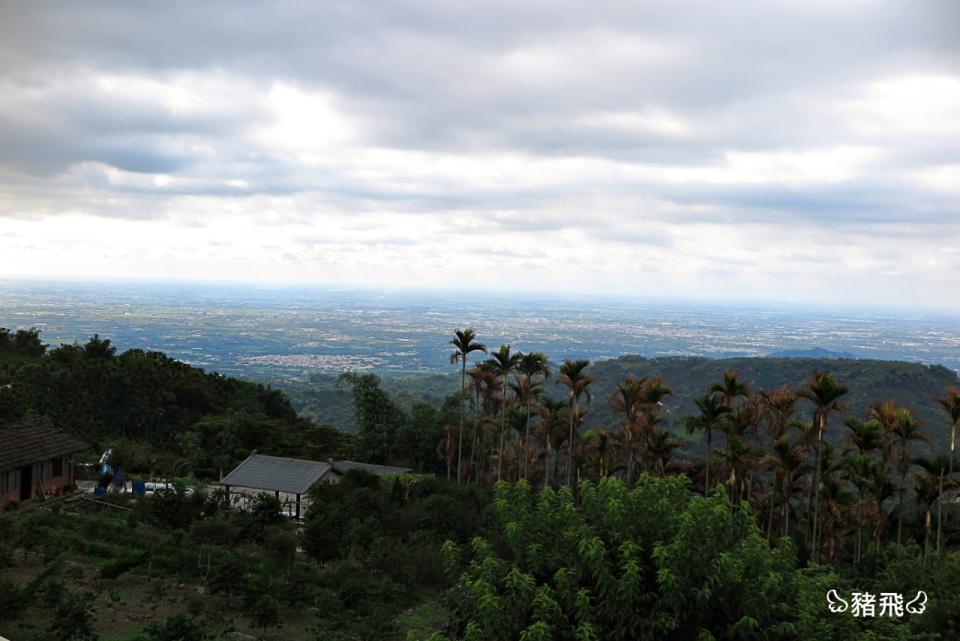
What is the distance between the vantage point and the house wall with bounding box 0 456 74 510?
27.3m

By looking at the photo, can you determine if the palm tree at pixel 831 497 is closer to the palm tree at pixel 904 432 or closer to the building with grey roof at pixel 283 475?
the palm tree at pixel 904 432

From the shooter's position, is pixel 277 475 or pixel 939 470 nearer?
pixel 939 470

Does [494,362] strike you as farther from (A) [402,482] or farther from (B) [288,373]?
(B) [288,373]

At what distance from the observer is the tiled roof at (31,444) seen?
2755 centimetres

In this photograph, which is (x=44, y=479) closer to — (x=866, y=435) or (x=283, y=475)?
(x=283, y=475)

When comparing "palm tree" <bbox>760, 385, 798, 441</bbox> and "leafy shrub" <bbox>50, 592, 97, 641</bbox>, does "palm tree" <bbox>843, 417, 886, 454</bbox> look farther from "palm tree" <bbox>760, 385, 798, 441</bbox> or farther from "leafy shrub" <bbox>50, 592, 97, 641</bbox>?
"leafy shrub" <bbox>50, 592, 97, 641</bbox>

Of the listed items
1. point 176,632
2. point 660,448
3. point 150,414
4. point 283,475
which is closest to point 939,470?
point 660,448

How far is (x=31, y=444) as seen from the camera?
29.2m

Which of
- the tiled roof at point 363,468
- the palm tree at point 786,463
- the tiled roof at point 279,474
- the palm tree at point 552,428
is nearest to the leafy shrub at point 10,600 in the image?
the tiled roof at point 279,474

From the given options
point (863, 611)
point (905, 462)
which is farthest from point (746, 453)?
point (863, 611)

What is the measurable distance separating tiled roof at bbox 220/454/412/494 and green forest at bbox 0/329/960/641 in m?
3.45

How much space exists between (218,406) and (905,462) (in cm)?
5210

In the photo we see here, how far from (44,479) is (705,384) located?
104697 mm

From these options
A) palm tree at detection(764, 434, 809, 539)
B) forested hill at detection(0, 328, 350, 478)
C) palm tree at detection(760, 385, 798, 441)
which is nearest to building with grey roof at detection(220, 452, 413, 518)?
forested hill at detection(0, 328, 350, 478)
